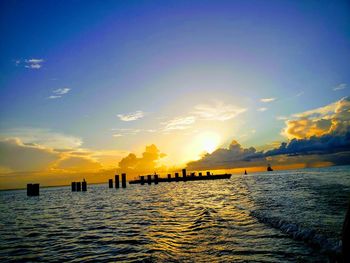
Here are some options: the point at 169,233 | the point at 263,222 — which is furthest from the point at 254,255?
the point at 263,222

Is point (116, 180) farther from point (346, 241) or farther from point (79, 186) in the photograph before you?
point (346, 241)

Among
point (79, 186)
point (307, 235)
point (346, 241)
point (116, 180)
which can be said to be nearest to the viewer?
point (346, 241)

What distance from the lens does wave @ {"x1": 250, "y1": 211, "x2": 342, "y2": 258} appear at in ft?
27.7

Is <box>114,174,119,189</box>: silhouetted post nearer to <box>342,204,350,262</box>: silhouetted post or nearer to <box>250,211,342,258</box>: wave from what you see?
<box>250,211,342,258</box>: wave

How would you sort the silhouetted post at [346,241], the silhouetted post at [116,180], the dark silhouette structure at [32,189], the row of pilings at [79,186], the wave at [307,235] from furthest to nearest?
the silhouetted post at [116,180] → the row of pilings at [79,186] → the dark silhouette structure at [32,189] → the wave at [307,235] → the silhouetted post at [346,241]

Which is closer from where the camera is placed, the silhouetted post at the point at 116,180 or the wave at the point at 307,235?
the wave at the point at 307,235

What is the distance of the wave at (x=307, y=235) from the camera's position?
27.7ft

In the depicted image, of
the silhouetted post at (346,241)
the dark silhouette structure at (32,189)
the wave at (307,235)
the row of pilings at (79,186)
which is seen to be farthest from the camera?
the row of pilings at (79,186)

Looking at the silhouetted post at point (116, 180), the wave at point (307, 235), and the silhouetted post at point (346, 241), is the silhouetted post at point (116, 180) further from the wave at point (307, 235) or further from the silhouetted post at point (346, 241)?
the silhouetted post at point (346, 241)

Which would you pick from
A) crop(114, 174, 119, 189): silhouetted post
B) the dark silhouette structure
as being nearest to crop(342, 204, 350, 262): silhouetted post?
the dark silhouette structure

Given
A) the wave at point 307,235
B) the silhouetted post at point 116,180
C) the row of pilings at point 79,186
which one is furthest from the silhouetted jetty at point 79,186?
→ the wave at point 307,235

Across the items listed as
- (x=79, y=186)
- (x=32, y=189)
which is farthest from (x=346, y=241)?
(x=79, y=186)

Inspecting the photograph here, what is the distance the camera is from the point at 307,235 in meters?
10.3

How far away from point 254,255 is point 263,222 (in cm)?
627
